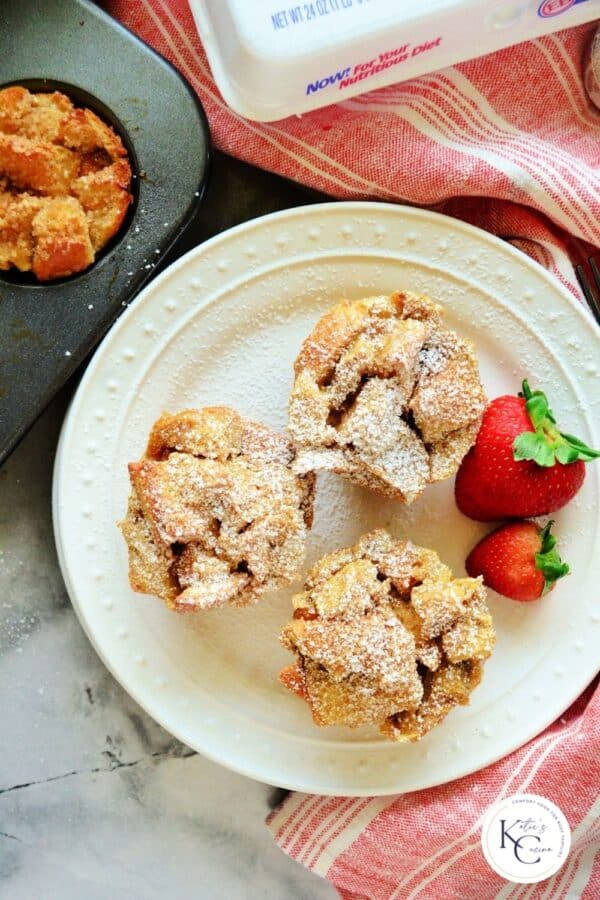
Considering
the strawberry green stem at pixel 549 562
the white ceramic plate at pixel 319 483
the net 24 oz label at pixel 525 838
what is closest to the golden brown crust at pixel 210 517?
the white ceramic plate at pixel 319 483

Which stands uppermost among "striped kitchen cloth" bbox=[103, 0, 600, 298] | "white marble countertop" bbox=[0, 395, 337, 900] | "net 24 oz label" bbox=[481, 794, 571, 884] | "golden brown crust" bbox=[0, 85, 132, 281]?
"golden brown crust" bbox=[0, 85, 132, 281]

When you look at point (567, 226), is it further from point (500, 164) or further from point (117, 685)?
point (117, 685)

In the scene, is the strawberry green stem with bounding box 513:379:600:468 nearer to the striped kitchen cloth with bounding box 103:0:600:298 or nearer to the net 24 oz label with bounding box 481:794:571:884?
the striped kitchen cloth with bounding box 103:0:600:298

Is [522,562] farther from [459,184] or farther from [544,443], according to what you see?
[459,184]

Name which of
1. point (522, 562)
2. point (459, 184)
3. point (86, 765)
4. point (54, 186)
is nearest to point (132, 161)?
point (54, 186)

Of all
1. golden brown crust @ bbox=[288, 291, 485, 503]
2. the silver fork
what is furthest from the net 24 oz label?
the silver fork

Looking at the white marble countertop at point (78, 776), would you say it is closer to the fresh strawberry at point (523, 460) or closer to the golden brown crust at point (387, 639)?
the golden brown crust at point (387, 639)

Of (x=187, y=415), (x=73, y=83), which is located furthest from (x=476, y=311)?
(x=73, y=83)

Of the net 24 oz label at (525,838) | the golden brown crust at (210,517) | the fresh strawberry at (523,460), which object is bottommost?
the net 24 oz label at (525,838)
